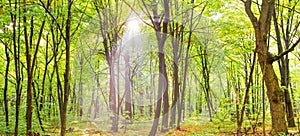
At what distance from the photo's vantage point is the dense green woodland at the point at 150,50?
789cm

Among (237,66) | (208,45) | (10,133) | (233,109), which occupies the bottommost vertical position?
(10,133)

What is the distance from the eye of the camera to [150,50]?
20.0 metres

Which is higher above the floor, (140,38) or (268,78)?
(140,38)

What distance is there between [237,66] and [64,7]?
1765 centimetres

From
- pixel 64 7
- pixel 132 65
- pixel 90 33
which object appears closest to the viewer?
pixel 64 7

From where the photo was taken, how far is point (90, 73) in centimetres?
1975

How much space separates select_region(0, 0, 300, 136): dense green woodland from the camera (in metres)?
7.89

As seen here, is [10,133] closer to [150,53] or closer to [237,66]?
[150,53]

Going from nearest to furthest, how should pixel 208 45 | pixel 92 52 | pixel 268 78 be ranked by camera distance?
pixel 268 78 < pixel 92 52 < pixel 208 45

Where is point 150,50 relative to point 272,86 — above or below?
above

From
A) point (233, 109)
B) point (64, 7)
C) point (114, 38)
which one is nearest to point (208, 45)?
point (114, 38)

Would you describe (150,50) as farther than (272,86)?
Yes

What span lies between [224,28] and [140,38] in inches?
273

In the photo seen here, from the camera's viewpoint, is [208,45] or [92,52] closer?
[92,52]
